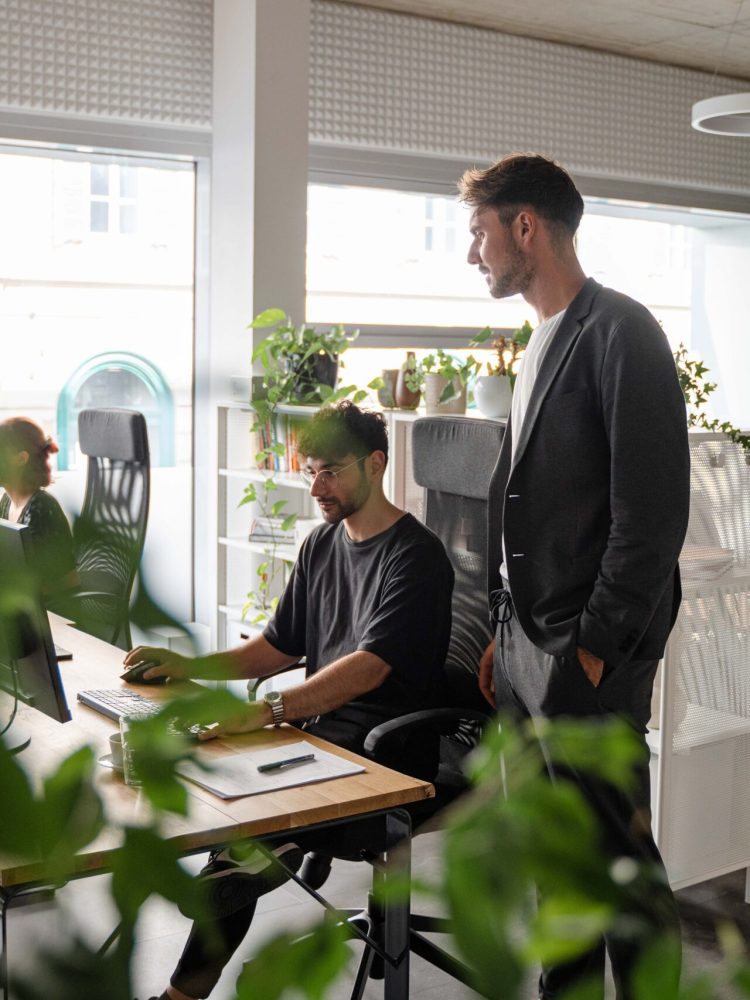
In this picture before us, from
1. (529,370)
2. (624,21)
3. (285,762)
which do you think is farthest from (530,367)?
(624,21)

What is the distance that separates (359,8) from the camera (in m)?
5.36

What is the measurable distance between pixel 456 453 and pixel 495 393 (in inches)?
24.9

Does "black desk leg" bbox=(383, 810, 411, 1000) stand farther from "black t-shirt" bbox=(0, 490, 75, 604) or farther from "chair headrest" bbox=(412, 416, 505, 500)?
"black t-shirt" bbox=(0, 490, 75, 604)

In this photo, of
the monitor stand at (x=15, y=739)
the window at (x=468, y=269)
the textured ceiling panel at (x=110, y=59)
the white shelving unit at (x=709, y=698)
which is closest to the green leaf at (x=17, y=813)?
the monitor stand at (x=15, y=739)

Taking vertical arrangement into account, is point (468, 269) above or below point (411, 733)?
above

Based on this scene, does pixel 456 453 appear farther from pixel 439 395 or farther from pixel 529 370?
pixel 439 395

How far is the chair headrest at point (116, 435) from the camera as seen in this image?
140 inches

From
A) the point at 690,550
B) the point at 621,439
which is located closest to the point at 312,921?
the point at 621,439

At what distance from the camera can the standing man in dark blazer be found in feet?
6.72

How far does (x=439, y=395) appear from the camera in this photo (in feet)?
11.8

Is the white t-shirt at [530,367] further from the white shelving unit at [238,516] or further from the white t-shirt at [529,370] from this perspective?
the white shelving unit at [238,516]

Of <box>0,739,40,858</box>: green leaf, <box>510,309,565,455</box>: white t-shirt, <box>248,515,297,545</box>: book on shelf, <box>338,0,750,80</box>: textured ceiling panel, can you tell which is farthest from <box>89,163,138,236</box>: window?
<box>0,739,40,858</box>: green leaf

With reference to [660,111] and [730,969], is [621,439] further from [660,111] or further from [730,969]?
[660,111]

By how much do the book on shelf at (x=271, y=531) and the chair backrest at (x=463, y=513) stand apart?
5.14 feet
